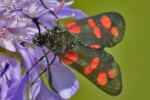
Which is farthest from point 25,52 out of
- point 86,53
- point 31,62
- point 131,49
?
point 131,49

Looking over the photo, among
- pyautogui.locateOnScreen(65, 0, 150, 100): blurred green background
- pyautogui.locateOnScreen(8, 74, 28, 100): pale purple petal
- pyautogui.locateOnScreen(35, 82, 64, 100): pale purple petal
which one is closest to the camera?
pyautogui.locateOnScreen(8, 74, 28, 100): pale purple petal

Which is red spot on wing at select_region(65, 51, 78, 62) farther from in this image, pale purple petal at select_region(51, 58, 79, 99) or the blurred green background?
the blurred green background

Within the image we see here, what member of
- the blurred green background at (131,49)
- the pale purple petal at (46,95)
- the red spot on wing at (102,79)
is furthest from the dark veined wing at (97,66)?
the blurred green background at (131,49)

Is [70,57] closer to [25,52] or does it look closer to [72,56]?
[72,56]

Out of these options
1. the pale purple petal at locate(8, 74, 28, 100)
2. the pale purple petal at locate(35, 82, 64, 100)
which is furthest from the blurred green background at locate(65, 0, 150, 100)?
the pale purple petal at locate(8, 74, 28, 100)

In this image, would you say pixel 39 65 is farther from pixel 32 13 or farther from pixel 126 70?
pixel 126 70

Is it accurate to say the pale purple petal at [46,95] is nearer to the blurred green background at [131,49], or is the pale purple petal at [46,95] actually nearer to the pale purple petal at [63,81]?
the pale purple petal at [63,81]
